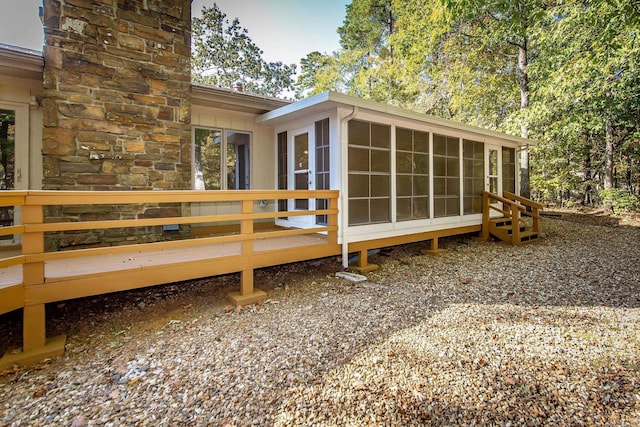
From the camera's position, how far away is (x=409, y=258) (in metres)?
5.84

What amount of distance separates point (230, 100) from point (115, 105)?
1.68 m

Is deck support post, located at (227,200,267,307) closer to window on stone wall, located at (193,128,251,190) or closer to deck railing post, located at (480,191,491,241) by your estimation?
window on stone wall, located at (193,128,251,190)

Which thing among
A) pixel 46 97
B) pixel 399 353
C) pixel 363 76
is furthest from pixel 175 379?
pixel 363 76

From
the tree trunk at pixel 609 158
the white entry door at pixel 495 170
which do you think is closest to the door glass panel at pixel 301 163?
the white entry door at pixel 495 170

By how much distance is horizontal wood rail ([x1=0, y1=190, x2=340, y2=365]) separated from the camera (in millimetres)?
2471

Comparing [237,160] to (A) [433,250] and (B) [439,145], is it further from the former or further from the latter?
(A) [433,250]

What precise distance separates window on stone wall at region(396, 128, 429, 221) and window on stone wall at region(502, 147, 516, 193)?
3402 mm

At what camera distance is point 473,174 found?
729cm

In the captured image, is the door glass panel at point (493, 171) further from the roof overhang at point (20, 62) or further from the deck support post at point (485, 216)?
the roof overhang at point (20, 62)

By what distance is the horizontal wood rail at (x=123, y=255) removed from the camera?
8.11ft

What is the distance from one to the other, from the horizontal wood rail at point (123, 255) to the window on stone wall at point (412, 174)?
1.64 meters

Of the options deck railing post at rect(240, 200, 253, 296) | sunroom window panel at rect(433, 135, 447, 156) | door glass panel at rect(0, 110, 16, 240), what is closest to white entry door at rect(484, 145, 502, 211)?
sunroom window panel at rect(433, 135, 447, 156)

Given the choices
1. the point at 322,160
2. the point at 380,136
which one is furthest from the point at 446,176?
the point at 322,160

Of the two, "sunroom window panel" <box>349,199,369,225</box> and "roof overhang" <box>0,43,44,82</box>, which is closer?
"roof overhang" <box>0,43,44,82</box>
